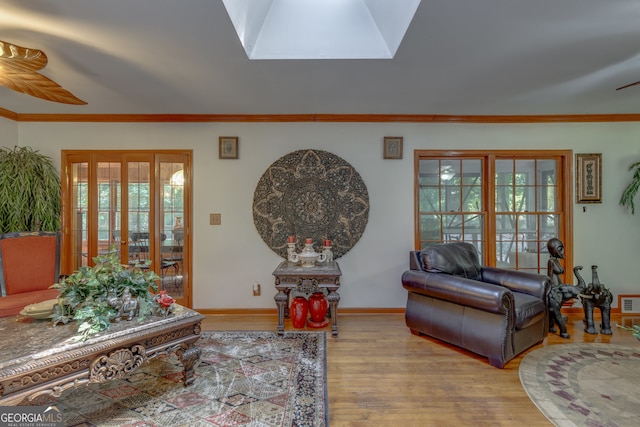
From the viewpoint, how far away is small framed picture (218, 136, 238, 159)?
3.56 meters

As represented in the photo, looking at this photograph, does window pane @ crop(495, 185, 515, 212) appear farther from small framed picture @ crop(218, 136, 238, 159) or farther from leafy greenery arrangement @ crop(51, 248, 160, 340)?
leafy greenery arrangement @ crop(51, 248, 160, 340)

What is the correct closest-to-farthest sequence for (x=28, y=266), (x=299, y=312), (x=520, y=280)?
(x=28, y=266), (x=520, y=280), (x=299, y=312)

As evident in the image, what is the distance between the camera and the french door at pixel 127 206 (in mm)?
3537

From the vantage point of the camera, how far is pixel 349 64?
234 centimetres

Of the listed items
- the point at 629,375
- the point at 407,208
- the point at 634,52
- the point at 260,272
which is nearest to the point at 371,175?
the point at 407,208

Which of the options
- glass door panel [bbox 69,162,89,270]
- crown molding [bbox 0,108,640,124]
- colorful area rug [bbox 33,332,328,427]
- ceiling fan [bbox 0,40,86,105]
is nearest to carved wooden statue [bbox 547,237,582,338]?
crown molding [bbox 0,108,640,124]

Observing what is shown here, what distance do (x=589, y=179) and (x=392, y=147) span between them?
246cm

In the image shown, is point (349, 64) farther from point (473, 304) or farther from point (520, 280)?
point (520, 280)

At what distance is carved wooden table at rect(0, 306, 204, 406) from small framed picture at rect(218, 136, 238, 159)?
6.83 ft

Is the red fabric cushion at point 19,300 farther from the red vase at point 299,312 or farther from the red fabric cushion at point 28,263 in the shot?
the red vase at point 299,312

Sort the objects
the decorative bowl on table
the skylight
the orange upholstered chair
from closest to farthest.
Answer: the decorative bowl on table → the skylight → the orange upholstered chair

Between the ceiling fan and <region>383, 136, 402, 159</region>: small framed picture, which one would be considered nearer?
the ceiling fan

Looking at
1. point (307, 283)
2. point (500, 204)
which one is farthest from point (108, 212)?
point (500, 204)

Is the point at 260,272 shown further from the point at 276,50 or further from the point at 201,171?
the point at 276,50
